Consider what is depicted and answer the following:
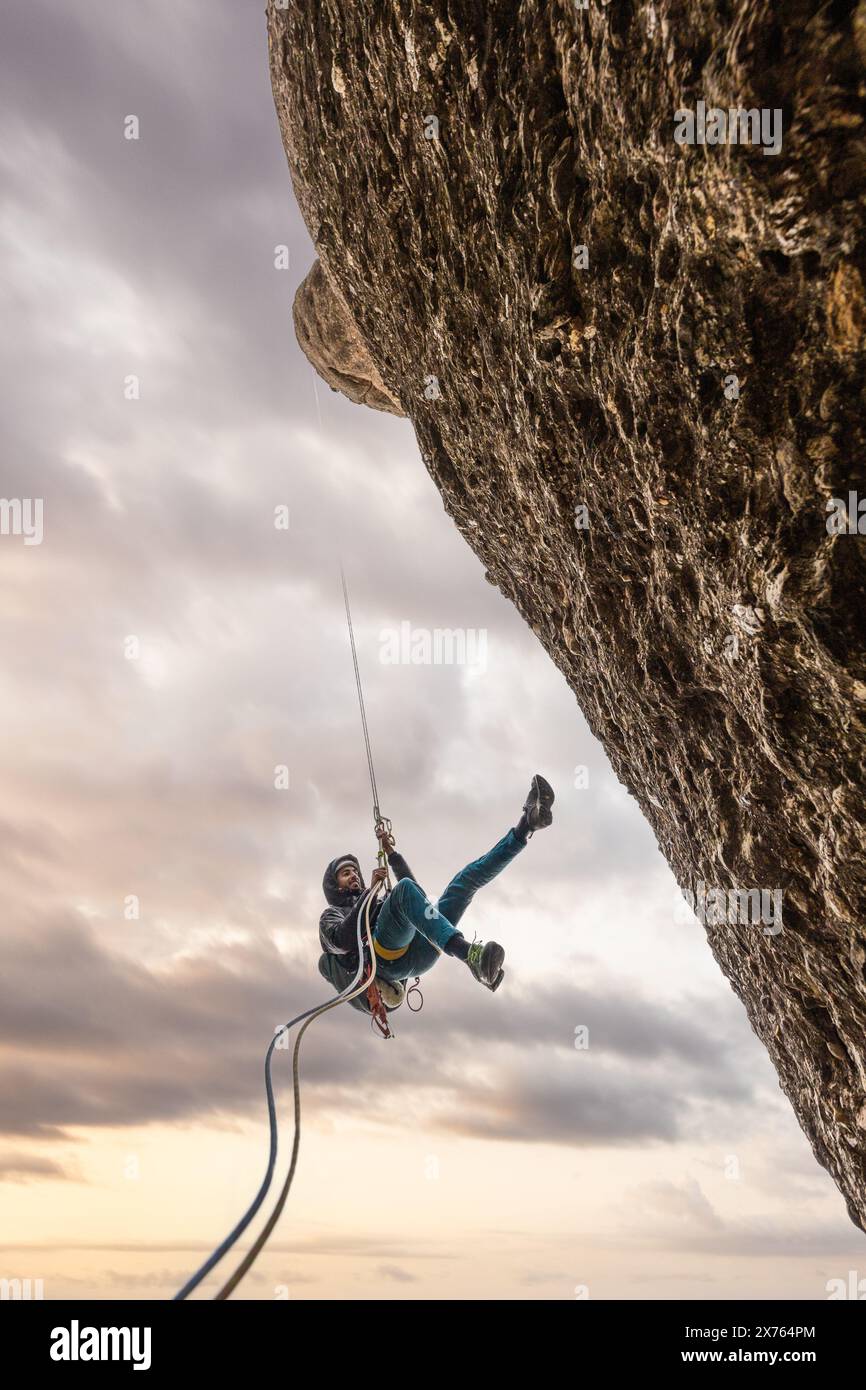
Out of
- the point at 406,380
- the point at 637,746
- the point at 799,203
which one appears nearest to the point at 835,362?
the point at 799,203

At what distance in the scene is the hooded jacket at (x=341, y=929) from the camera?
8188mm

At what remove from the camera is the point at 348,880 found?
30.2 ft

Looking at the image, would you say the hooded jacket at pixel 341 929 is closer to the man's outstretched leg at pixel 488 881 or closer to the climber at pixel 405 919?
the climber at pixel 405 919

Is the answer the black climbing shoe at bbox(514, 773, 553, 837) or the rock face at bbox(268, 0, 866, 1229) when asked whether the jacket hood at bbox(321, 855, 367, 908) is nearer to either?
the black climbing shoe at bbox(514, 773, 553, 837)

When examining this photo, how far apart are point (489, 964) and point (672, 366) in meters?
5.16

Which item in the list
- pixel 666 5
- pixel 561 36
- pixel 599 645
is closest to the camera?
pixel 666 5

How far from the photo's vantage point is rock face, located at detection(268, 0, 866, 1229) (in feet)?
7.91

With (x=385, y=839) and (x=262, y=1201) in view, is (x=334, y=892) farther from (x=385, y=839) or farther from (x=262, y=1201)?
(x=262, y=1201)

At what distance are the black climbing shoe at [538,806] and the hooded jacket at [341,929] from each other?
4.33ft

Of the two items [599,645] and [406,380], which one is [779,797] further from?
[406,380]

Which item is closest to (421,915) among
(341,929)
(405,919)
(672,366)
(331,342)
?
(405,919)

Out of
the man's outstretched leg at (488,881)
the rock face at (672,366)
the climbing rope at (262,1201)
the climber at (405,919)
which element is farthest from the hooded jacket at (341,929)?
the rock face at (672,366)

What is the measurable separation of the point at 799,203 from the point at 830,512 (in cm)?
93

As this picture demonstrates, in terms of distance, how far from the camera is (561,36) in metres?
3.02
